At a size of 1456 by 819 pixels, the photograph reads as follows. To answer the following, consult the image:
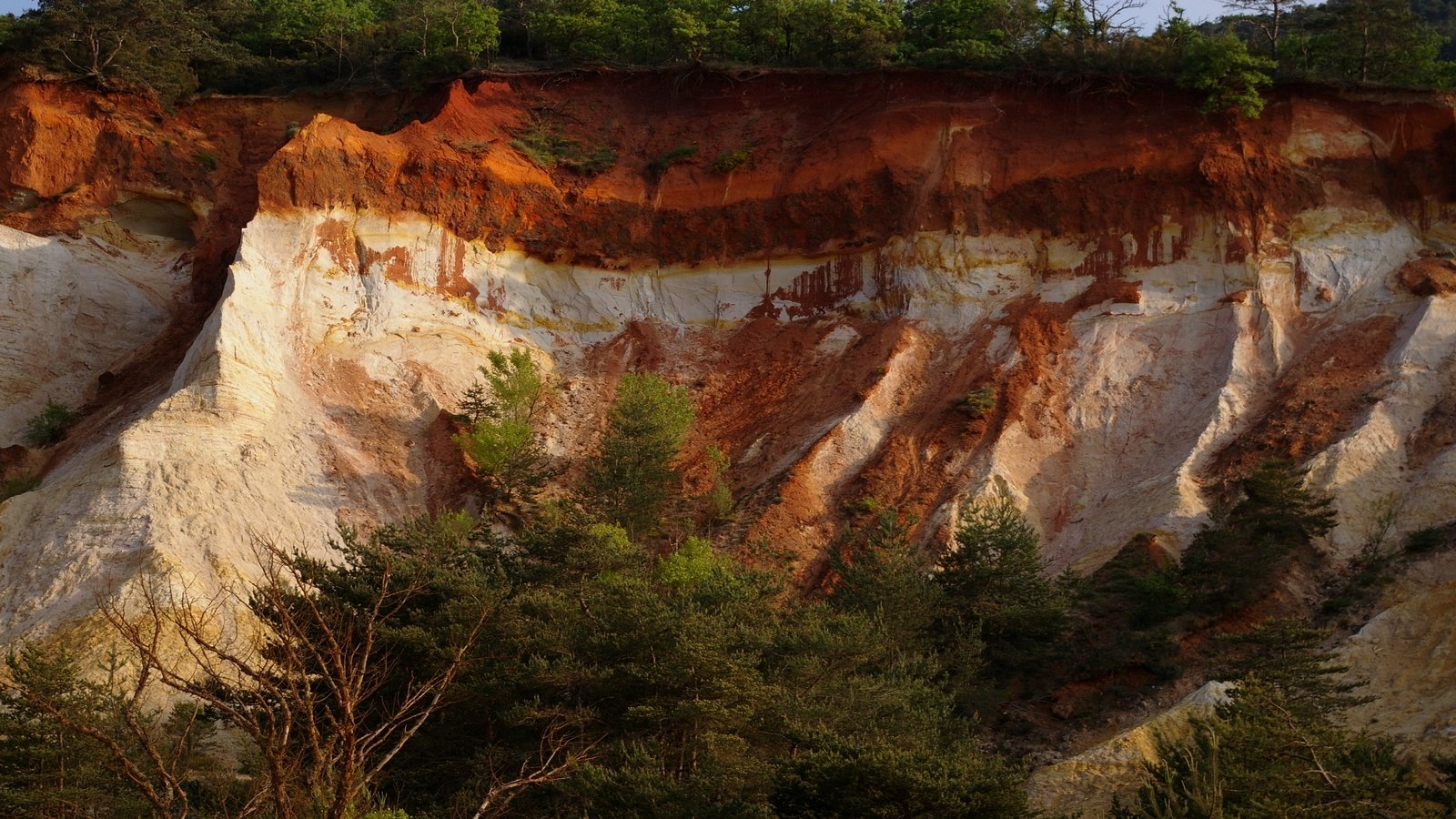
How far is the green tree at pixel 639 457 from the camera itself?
1330 inches

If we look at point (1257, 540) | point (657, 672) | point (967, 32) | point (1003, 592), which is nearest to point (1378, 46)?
point (967, 32)

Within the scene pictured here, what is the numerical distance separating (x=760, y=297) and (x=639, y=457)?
9.66 meters

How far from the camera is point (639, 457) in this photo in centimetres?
3447

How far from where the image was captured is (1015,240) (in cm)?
4122

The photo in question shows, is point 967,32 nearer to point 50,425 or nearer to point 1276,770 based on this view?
point 50,425

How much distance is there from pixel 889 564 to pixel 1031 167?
16758 millimetres

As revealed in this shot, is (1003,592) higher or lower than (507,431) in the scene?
lower

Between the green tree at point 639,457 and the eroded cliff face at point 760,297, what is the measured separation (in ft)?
7.28

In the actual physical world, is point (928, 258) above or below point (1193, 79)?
below

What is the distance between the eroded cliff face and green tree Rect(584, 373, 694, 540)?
2219mm

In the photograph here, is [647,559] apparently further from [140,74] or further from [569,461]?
[140,74]

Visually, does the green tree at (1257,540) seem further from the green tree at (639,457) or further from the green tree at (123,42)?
the green tree at (123,42)

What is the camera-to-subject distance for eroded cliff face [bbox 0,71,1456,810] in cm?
3306

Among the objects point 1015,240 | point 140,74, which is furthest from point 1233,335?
point 140,74
